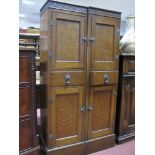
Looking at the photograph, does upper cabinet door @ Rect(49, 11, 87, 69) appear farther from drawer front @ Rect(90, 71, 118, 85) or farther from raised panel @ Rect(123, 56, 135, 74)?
raised panel @ Rect(123, 56, 135, 74)

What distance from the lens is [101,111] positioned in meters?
2.24

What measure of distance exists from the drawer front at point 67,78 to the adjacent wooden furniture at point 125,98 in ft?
2.03

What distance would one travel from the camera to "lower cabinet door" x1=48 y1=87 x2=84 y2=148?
193 cm

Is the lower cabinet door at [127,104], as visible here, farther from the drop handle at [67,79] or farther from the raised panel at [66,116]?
the drop handle at [67,79]

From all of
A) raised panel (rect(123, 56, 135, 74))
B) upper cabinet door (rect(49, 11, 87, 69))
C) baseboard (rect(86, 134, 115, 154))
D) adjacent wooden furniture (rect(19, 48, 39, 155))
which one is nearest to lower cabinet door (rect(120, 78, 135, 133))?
raised panel (rect(123, 56, 135, 74))

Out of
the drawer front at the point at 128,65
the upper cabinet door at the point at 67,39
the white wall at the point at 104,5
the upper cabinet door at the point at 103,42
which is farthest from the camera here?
the white wall at the point at 104,5

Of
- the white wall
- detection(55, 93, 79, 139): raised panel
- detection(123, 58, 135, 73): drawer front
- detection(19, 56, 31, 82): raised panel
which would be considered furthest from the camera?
the white wall

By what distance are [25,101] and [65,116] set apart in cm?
47

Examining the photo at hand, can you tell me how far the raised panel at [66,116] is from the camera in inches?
76.5

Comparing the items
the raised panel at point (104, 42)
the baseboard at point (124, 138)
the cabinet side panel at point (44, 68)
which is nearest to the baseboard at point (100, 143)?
the baseboard at point (124, 138)

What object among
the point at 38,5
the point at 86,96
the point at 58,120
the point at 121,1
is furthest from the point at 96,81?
the point at 38,5

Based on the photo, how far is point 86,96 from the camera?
2104 mm
